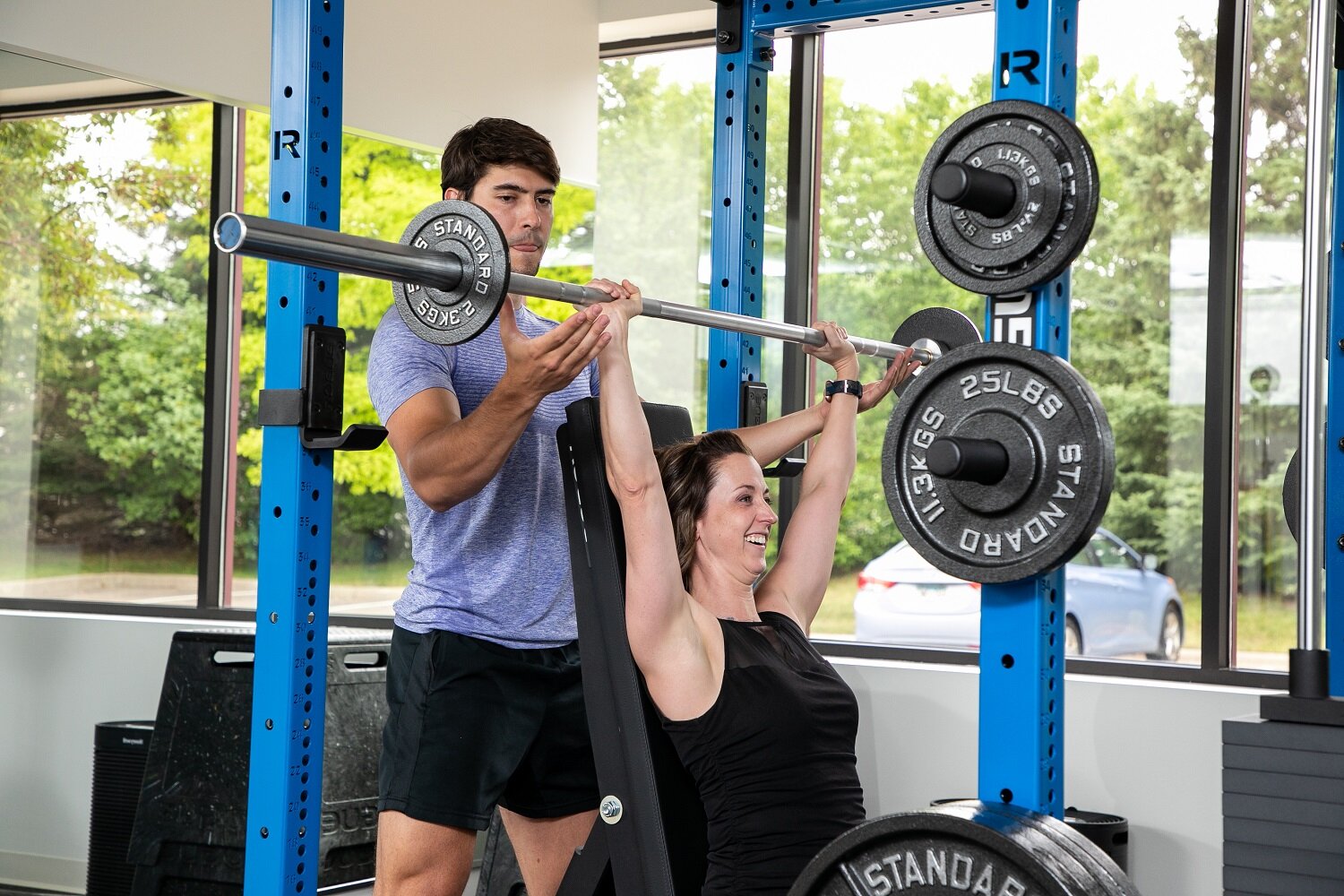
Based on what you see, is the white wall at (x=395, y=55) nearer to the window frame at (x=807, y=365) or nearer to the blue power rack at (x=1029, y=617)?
the window frame at (x=807, y=365)


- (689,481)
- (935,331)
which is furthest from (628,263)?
(689,481)

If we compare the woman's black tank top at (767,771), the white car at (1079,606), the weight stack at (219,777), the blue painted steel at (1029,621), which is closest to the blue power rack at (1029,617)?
the blue painted steel at (1029,621)

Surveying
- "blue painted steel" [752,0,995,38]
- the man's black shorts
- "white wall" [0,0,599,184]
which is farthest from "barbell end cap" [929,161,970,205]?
"white wall" [0,0,599,184]

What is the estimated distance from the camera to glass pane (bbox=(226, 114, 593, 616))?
500 centimetres

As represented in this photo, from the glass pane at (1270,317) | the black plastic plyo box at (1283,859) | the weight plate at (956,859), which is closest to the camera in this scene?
the weight plate at (956,859)

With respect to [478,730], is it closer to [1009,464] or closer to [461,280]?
[461,280]

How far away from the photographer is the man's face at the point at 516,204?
1.99 m

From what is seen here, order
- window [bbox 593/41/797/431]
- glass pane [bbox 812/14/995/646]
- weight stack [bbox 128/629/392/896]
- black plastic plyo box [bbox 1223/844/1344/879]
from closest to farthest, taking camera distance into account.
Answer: black plastic plyo box [bbox 1223/844/1344/879], weight stack [bbox 128/629/392/896], glass pane [bbox 812/14/995/646], window [bbox 593/41/797/431]

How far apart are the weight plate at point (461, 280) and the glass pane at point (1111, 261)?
2.75 metres

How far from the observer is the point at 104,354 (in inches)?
204

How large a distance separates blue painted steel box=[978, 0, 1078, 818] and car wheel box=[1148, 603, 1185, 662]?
8.49ft

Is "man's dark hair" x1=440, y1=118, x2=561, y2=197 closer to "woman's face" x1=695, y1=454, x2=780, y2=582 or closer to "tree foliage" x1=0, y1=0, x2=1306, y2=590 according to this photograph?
→ "woman's face" x1=695, y1=454, x2=780, y2=582

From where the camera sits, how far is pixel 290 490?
1.80 metres

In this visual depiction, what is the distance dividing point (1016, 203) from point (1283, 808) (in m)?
0.66
